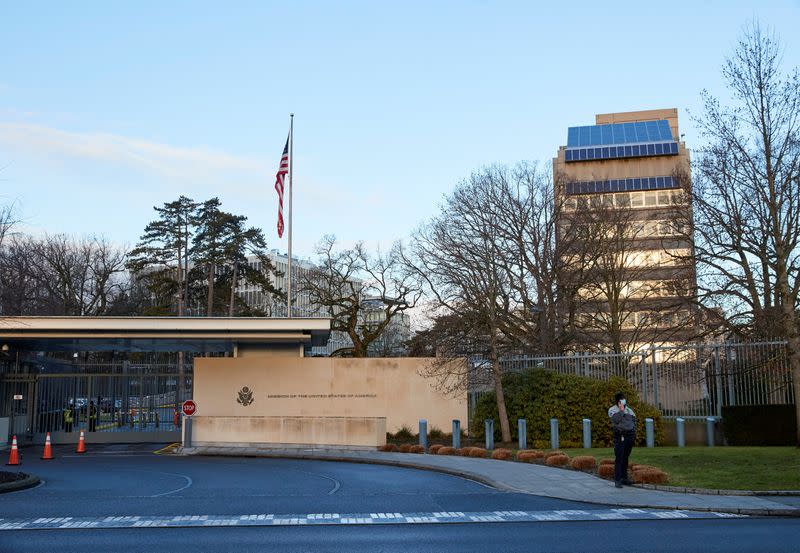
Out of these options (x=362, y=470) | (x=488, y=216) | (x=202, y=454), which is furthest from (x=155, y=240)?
(x=362, y=470)

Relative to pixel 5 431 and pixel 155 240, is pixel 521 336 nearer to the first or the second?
pixel 5 431

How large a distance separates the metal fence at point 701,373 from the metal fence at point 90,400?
1611 cm

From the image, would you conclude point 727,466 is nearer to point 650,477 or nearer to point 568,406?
point 650,477

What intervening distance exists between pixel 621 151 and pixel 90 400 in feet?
196

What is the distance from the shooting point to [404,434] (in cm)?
3247

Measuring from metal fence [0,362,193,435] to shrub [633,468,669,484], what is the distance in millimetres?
22710

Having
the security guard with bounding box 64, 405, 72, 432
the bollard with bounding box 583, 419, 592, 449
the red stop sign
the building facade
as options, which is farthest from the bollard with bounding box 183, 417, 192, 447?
the building facade

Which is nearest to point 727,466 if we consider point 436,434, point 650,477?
point 650,477

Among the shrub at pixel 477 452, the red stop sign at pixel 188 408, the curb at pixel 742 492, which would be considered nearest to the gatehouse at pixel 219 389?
the red stop sign at pixel 188 408

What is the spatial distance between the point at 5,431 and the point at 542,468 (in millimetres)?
20747

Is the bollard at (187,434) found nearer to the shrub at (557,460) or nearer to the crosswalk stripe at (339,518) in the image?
the shrub at (557,460)

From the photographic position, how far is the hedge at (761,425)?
82.4 feet

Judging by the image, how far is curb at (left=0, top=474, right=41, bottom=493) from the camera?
1680cm

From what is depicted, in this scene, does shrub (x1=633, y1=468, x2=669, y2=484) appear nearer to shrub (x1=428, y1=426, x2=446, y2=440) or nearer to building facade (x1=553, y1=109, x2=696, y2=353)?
building facade (x1=553, y1=109, x2=696, y2=353)
